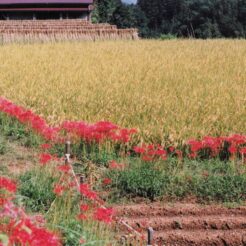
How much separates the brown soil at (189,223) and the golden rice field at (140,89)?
180cm

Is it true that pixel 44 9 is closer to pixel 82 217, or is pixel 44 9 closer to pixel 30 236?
pixel 82 217

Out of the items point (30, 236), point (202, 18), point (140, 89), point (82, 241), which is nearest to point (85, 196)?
point (82, 241)

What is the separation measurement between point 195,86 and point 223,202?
23.1 ft

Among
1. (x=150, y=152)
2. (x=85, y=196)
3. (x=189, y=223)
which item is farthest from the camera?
(x=150, y=152)

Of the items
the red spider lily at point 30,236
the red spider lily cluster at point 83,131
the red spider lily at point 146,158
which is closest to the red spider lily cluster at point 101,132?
the red spider lily cluster at point 83,131

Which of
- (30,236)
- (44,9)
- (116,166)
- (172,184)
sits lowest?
(172,184)

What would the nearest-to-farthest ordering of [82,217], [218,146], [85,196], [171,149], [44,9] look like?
[82,217] < [85,196] < [171,149] < [218,146] < [44,9]

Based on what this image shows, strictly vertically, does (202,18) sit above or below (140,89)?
below

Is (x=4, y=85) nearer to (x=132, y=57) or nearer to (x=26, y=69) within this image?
(x=26, y=69)

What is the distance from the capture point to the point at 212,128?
9195 mm

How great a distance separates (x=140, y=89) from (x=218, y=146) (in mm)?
5307

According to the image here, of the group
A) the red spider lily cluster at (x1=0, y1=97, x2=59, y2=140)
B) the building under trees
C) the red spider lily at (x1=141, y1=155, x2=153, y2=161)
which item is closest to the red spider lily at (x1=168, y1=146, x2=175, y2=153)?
the red spider lily at (x1=141, y1=155, x2=153, y2=161)

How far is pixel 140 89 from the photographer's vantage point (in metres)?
13.2

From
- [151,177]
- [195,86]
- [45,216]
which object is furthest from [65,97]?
[45,216]
